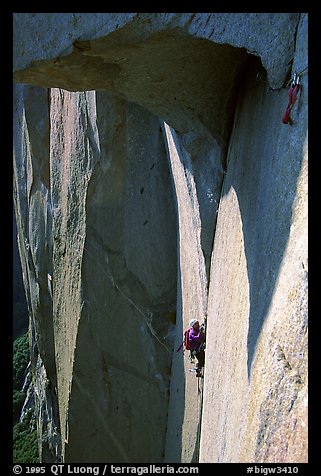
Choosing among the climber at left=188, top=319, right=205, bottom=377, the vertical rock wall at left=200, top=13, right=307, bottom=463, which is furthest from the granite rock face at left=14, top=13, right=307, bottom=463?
the climber at left=188, top=319, right=205, bottom=377

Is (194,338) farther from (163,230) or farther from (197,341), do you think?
(163,230)

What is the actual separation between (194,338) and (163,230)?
1.75 meters

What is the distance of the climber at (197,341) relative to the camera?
396 cm

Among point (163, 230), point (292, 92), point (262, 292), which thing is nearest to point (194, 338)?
point (163, 230)

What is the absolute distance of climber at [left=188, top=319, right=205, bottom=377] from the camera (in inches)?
156

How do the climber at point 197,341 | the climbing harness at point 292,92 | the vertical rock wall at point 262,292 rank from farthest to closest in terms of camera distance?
1. the climber at point 197,341
2. the climbing harness at point 292,92
3. the vertical rock wall at point 262,292

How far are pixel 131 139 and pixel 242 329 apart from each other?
11.5 feet

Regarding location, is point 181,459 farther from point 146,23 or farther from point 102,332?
point 146,23

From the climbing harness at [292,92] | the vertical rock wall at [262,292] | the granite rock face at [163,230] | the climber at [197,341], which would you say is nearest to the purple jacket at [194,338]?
the climber at [197,341]

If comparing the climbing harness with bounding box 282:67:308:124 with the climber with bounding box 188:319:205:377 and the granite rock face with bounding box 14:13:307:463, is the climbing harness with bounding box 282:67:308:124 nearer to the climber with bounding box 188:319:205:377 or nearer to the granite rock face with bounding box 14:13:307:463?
the granite rock face with bounding box 14:13:307:463

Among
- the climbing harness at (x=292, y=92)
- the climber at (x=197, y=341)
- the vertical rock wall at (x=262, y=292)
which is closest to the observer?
the vertical rock wall at (x=262, y=292)

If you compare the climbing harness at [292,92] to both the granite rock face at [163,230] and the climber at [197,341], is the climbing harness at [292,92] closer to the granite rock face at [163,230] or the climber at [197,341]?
the granite rock face at [163,230]

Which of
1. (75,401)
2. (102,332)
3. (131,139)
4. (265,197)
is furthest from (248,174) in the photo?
(75,401)

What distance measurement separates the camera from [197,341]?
3.97 metres
